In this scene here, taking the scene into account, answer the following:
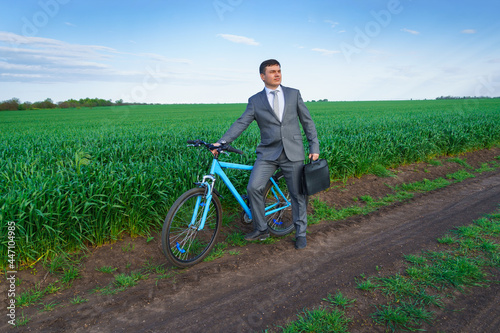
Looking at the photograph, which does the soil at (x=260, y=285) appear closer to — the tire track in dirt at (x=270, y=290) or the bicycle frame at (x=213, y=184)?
the tire track in dirt at (x=270, y=290)

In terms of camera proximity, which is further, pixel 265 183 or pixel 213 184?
pixel 265 183

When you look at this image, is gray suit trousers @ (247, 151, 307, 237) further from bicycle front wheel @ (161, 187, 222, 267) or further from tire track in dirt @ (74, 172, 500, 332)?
bicycle front wheel @ (161, 187, 222, 267)

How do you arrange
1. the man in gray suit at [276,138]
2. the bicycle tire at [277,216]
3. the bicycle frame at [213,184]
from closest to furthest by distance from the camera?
the bicycle frame at [213,184] < the man in gray suit at [276,138] < the bicycle tire at [277,216]

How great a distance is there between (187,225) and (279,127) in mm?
1723

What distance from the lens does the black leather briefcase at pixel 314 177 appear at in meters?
4.19

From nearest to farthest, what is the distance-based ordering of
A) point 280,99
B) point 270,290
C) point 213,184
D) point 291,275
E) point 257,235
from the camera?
point 270,290, point 291,275, point 213,184, point 280,99, point 257,235

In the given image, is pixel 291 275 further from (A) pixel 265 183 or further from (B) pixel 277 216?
(B) pixel 277 216

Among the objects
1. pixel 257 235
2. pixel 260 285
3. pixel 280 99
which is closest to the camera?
pixel 260 285

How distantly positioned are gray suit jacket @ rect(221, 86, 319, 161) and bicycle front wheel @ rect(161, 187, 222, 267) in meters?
0.88

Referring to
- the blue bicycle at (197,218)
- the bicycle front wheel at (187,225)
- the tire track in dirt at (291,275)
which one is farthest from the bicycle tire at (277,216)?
the bicycle front wheel at (187,225)

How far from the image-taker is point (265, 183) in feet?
14.0

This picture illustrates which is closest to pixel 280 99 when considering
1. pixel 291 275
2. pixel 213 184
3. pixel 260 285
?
pixel 213 184

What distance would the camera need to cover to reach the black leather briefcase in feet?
13.8

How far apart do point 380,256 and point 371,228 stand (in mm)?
1064
